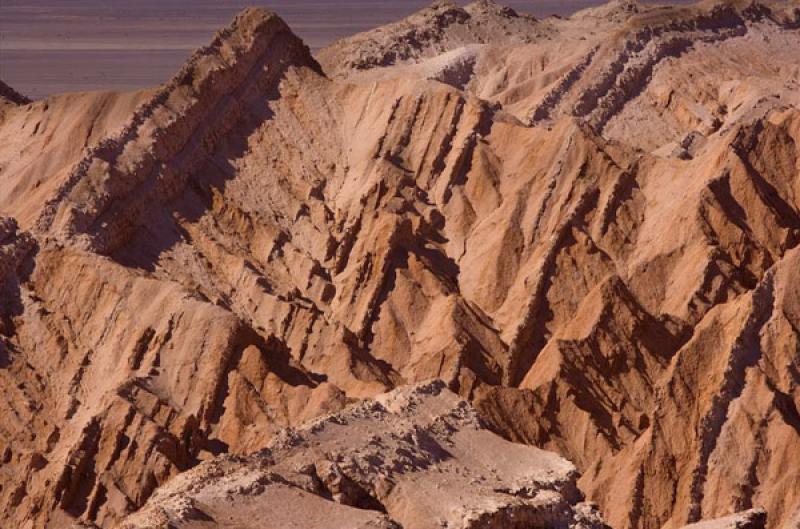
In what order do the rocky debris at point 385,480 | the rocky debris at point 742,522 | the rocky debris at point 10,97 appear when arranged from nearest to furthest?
the rocky debris at point 385,480
the rocky debris at point 742,522
the rocky debris at point 10,97

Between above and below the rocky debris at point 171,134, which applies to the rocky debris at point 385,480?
below

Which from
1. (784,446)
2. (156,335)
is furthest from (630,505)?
(156,335)

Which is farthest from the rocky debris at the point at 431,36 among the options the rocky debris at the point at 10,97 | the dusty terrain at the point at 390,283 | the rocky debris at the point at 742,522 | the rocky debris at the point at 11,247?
the rocky debris at the point at 742,522

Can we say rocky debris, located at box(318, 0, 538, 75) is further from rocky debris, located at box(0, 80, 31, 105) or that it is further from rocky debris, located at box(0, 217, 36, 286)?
rocky debris, located at box(0, 217, 36, 286)

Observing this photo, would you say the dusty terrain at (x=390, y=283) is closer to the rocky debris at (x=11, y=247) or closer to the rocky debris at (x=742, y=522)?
the rocky debris at (x=11, y=247)

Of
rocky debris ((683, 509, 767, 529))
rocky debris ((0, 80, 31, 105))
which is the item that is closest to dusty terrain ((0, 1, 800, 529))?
rocky debris ((0, 80, 31, 105))

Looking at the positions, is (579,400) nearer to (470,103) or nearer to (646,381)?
(646,381)
